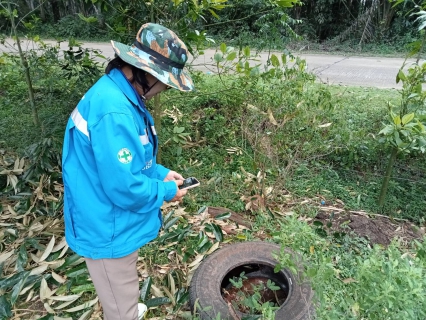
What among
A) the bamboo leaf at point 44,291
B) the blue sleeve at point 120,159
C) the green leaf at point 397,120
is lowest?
the bamboo leaf at point 44,291

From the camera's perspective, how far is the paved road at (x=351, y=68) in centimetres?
731

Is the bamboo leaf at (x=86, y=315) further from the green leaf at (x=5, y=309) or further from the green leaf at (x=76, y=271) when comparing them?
the green leaf at (x=5, y=309)

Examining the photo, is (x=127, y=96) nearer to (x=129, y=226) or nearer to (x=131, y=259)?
(x=129, y=226)

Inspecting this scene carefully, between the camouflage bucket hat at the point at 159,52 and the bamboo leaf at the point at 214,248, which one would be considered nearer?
the camouflage bucket hat at the point at 159,52

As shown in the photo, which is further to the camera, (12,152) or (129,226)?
(12,152)

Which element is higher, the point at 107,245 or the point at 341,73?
the point at 107,245

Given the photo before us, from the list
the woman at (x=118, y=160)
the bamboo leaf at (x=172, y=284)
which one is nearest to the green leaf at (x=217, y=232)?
the bamboo leaf at (x=172, y=284)

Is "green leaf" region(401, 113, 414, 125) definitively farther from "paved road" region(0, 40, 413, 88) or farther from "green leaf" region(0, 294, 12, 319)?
"paved road" region(0, 40, 413, 88)

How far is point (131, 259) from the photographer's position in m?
1.76

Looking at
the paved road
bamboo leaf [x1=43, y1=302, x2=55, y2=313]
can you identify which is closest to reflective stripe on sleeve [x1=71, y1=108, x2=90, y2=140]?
bamboo leaf [x1=43, y1=302, x2=55, y2=313]

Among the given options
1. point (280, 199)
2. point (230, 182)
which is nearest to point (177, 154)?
point (230, 182)

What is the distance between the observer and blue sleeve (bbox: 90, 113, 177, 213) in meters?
1.38

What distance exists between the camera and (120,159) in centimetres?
139

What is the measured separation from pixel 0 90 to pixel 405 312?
6.72 metres
